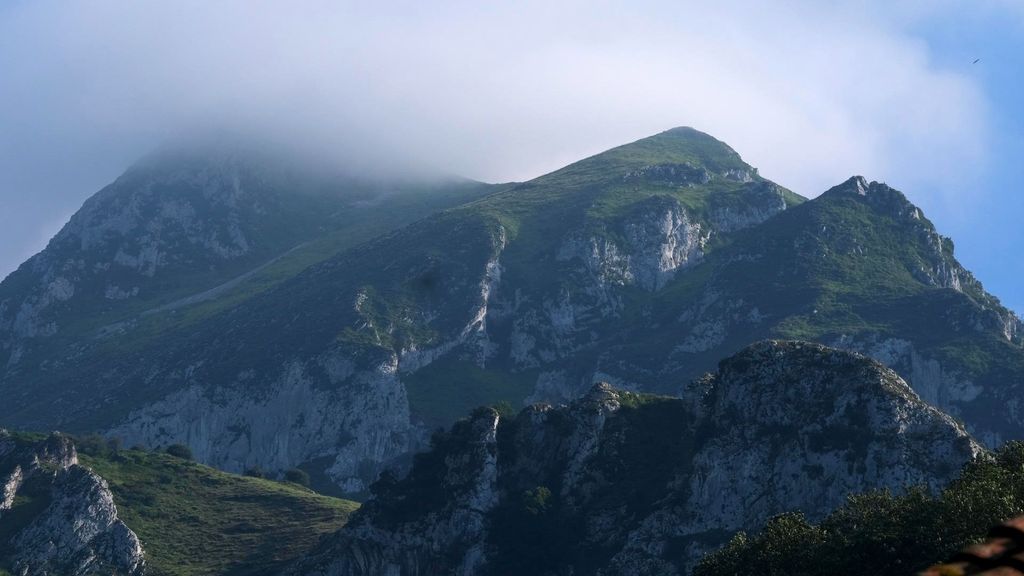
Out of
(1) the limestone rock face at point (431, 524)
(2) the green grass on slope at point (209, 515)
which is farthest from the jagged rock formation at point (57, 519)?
(1) the limestone rock face at point (431, 524)

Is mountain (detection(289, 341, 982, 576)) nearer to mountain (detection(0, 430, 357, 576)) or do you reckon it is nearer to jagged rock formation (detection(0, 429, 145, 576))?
mountain (detection(0, 430, 357, 576))

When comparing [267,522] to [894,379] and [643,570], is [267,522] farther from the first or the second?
[894,379]

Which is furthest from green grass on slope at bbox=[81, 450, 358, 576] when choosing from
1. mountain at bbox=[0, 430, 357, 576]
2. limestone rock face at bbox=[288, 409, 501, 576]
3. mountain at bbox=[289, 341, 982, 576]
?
mountain at bbox=[289, 341, 982, 576]

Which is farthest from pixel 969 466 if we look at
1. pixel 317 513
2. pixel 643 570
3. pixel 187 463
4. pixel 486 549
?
pixel 187 463

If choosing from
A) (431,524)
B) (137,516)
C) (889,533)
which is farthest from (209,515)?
(889,533)

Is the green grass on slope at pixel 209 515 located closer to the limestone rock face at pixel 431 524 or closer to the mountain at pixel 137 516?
the mountain at pixel 137 516

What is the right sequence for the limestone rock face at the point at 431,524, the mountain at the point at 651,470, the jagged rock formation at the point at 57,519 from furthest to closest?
the jagged rock formation at the point at 57,519 < the limestone rock face at the point at 431,524 < the mountain at the point at 651,470

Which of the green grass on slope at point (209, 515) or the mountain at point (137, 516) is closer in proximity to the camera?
the mountain at point (137, 516)

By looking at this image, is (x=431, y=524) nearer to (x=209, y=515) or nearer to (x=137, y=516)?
(x=209, y=515)
